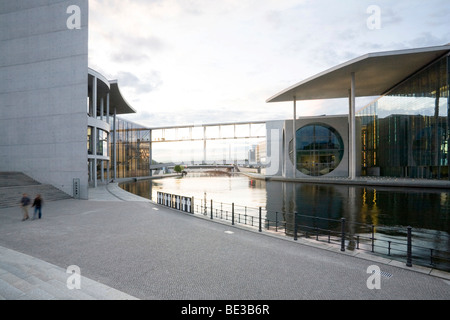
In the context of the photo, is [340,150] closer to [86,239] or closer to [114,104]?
[114,104]

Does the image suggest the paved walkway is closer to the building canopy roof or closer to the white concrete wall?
the white concrete wall

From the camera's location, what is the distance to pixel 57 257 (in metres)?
7.19

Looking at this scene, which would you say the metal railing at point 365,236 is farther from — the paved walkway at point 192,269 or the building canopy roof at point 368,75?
the building canopy roof at point 368,75

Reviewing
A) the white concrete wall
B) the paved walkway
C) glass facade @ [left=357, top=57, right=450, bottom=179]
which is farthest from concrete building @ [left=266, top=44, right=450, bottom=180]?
the paved walkway

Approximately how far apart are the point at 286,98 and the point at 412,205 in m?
38.2

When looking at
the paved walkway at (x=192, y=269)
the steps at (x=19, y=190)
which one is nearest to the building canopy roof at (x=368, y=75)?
the paved walkway at (x=192, y=269)

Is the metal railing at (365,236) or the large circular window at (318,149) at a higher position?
the large circular window at (318,149)

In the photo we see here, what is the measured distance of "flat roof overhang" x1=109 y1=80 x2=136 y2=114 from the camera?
141ft

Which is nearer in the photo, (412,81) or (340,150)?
(412,81)

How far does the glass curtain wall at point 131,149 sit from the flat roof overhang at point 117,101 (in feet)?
18.9

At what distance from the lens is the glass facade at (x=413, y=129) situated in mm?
35406
